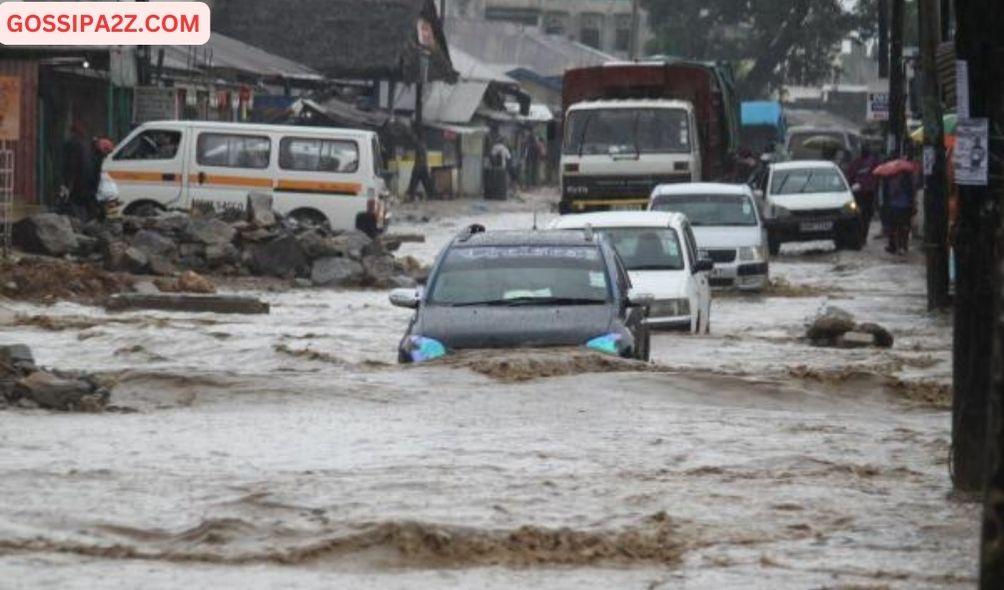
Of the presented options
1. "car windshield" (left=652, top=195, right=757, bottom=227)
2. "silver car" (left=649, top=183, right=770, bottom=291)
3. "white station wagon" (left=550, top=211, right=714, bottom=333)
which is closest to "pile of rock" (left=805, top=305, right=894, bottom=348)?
"white station wagon" (left=550, top=211, right=714, bottom=333)

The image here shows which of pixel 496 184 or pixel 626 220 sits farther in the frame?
pixel 496 184

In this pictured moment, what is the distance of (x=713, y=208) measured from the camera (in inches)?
1192

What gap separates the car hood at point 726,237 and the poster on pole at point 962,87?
17.5 m

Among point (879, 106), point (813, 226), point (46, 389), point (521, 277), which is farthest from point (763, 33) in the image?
point (46, 389)

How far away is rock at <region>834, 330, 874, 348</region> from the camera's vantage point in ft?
73.0

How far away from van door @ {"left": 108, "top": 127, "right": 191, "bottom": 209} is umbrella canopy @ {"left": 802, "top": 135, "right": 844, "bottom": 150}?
109ft

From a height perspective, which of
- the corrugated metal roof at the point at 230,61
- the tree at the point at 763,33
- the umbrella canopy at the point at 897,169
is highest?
the tree at the point at 763,33

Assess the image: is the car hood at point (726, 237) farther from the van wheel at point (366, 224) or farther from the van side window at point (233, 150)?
the van side window at point (233, 150)

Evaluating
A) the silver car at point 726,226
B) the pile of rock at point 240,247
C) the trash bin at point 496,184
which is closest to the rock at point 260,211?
the pile of rock at point 240,247

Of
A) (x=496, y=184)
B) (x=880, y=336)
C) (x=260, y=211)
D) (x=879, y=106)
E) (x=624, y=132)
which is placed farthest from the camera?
(x=496, y=184)

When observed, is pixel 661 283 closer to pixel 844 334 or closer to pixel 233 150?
pixel 844 334

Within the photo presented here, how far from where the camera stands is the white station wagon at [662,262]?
2158cm
